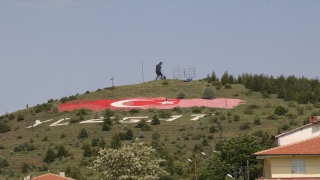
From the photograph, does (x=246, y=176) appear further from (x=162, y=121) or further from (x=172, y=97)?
(x=172, y=97)

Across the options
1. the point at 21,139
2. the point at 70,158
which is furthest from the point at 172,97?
the point at 70,158

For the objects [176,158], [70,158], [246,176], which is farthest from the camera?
[70,158]

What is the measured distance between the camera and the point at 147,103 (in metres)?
111

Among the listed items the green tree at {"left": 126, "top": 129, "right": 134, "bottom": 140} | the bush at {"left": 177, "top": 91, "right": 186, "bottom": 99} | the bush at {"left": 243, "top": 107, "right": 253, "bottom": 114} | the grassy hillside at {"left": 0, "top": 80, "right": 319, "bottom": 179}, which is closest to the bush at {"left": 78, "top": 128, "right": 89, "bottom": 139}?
the grassy hillside at {"left": 0, "top": 80, "right": 319, "bottom": 179}

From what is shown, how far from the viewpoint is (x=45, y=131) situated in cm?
9956

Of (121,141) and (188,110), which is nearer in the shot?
(121,141)

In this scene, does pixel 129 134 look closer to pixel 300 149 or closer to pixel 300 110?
pixel 300 110

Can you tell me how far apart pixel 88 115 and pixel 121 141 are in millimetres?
20272

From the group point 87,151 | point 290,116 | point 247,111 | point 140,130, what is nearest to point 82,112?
point 140,130

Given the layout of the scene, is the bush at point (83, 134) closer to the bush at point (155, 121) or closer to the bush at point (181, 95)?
the bush at point (155, 121)

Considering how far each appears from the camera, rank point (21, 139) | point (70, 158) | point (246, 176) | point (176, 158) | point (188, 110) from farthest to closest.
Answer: point (188, 110) < point (21, 139) < point (70, 158) < point (176, 158) < point (246, 176)

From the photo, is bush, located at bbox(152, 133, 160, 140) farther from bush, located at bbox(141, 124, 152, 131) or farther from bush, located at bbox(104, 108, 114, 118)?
bush, located at bbox(104, 108, 114, 118)

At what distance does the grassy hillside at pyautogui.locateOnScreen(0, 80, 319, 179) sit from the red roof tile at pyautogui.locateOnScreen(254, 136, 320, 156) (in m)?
26.3

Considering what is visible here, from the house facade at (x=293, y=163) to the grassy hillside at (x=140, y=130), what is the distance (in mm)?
26797
